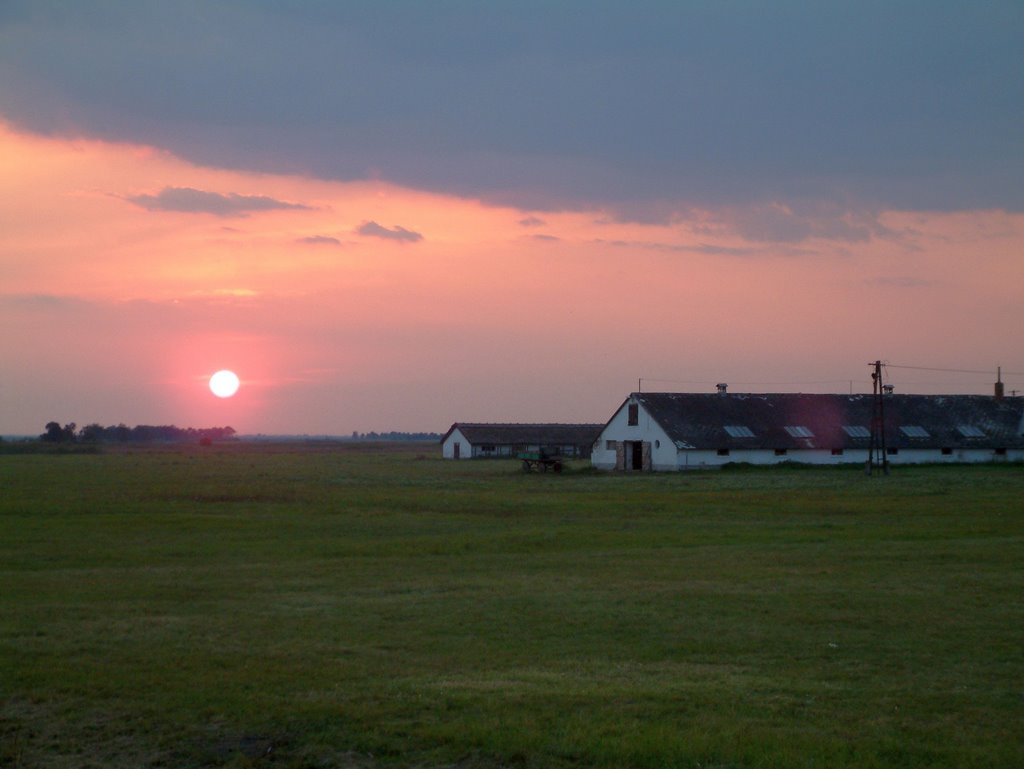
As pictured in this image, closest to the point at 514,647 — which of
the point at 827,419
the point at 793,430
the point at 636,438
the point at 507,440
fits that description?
the point at 636,438

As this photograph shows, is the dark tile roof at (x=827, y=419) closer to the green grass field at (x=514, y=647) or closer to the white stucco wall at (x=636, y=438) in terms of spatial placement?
the white stucco wall at (x=636, y=438)

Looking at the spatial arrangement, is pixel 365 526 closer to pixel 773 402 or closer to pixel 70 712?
pixel 70 712

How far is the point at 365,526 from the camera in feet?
96.8

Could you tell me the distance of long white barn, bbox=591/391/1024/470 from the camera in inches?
2734

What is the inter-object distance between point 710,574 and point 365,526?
13.4 m

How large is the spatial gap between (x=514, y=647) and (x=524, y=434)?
9911 centimetres

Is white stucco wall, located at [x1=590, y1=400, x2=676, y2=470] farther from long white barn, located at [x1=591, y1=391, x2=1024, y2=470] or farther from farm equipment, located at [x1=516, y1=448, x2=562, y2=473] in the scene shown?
farm equipment, located at [x1=516, y1=448, x2=562, y2=473]

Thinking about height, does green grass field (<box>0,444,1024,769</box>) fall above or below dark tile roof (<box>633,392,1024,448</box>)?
below

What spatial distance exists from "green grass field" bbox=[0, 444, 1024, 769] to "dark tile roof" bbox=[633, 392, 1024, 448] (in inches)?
1663

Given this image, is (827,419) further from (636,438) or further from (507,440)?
(507,440)

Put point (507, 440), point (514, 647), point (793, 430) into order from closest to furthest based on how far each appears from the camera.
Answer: point (514, 647)
point (793, 430)
point (507, 440)

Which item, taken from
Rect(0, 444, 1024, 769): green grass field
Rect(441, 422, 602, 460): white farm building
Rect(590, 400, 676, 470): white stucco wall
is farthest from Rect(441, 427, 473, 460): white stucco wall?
Rect(0, 444, 1024, 769): green grass field

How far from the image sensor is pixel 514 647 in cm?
1230

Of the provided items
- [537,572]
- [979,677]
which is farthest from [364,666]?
[537,572]
